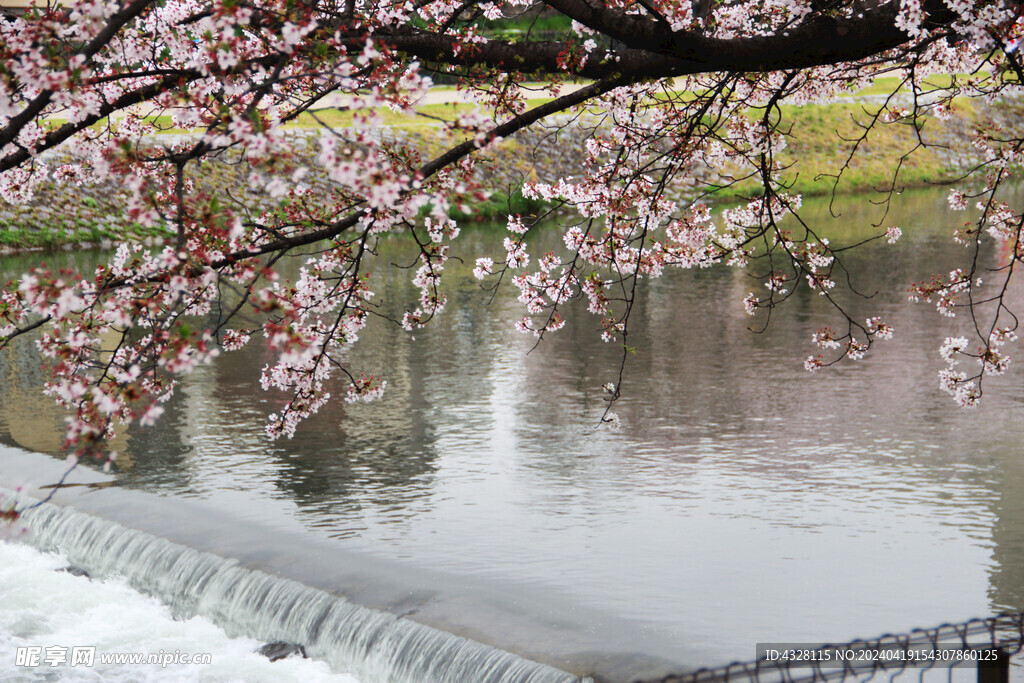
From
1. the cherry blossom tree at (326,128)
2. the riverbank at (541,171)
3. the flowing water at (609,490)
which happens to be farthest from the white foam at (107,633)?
the riverbank at (541,171)

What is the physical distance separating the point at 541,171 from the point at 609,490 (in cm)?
2586

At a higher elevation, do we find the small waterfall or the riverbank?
the riverbank

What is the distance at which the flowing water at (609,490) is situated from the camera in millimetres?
7332

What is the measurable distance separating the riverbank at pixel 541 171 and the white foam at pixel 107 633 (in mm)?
8848

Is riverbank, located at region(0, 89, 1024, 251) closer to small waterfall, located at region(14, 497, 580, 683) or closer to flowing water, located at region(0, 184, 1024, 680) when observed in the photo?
flowing water, located at region(0, 184, 1024, 680)

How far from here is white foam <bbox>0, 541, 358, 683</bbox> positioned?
25.7ft

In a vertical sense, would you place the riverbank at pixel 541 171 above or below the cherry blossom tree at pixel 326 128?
above

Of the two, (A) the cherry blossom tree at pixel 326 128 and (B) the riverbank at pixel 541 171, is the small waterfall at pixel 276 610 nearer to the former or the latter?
(A) the cherry blossom tree at pixel 326 128

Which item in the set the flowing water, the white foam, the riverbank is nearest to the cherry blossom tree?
the flowing water

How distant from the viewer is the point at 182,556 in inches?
348

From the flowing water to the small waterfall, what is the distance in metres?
0.15

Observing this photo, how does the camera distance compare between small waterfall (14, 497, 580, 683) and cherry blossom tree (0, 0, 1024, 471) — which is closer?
cherry blossom tree (0, 0, 1024, 471)

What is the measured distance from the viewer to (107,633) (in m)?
8.63

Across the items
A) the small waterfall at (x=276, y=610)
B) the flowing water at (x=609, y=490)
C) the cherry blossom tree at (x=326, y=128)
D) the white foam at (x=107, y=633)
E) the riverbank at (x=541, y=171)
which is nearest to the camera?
the cherry blossom tree at (x=326, y=128)
